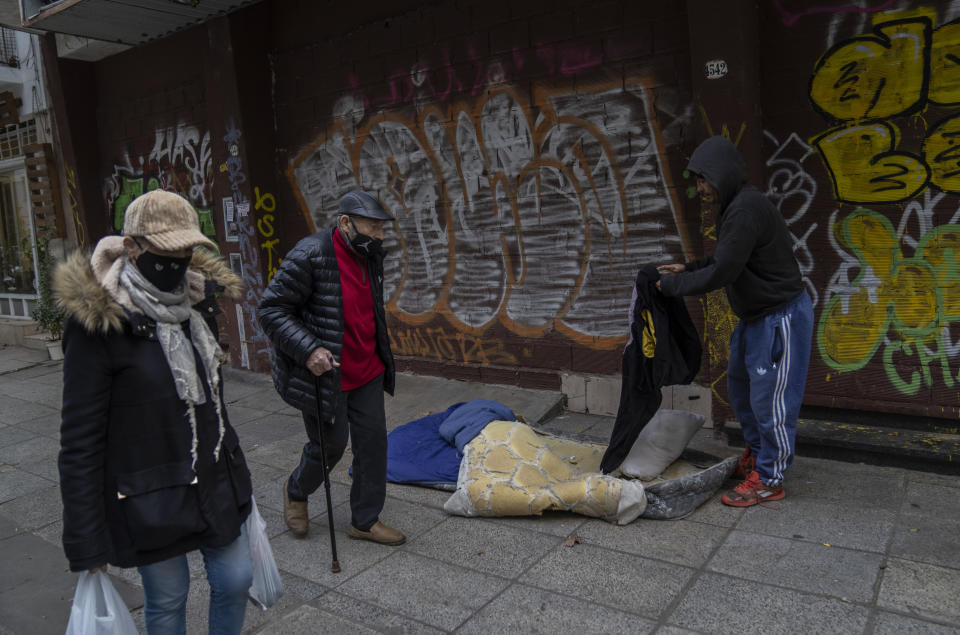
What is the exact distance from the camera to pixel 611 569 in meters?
3.42

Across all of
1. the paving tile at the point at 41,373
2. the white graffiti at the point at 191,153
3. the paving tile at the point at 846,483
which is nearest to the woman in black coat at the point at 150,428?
the paving tile at the point at 846,483

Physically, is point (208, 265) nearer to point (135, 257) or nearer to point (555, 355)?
point (135, 257)

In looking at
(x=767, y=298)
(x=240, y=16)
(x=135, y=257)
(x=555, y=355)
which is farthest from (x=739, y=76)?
(x=240, y=16)

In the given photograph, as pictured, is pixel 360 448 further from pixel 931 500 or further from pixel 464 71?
pixel 464 71

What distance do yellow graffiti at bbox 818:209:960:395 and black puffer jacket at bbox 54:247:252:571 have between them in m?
4.12

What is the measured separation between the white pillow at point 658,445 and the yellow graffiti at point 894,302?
1.39m

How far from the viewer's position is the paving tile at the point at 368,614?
3033 millimetres

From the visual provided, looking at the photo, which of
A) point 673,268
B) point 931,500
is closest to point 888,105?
point 673,268

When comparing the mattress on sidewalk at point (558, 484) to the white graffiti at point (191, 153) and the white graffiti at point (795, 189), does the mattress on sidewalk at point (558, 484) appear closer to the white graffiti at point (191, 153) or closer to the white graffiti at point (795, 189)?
the white graffiti at point (795, 189)

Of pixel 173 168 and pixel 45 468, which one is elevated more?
pixel 173 168

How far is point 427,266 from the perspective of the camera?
6.87 metres

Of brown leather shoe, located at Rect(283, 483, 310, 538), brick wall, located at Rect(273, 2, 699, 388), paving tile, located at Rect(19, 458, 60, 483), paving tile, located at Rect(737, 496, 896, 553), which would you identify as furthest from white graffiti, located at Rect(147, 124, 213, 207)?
paving tile, located at Rect(737, 496, 896, 553)

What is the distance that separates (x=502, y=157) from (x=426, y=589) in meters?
3.88

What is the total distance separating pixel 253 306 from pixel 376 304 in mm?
4546
